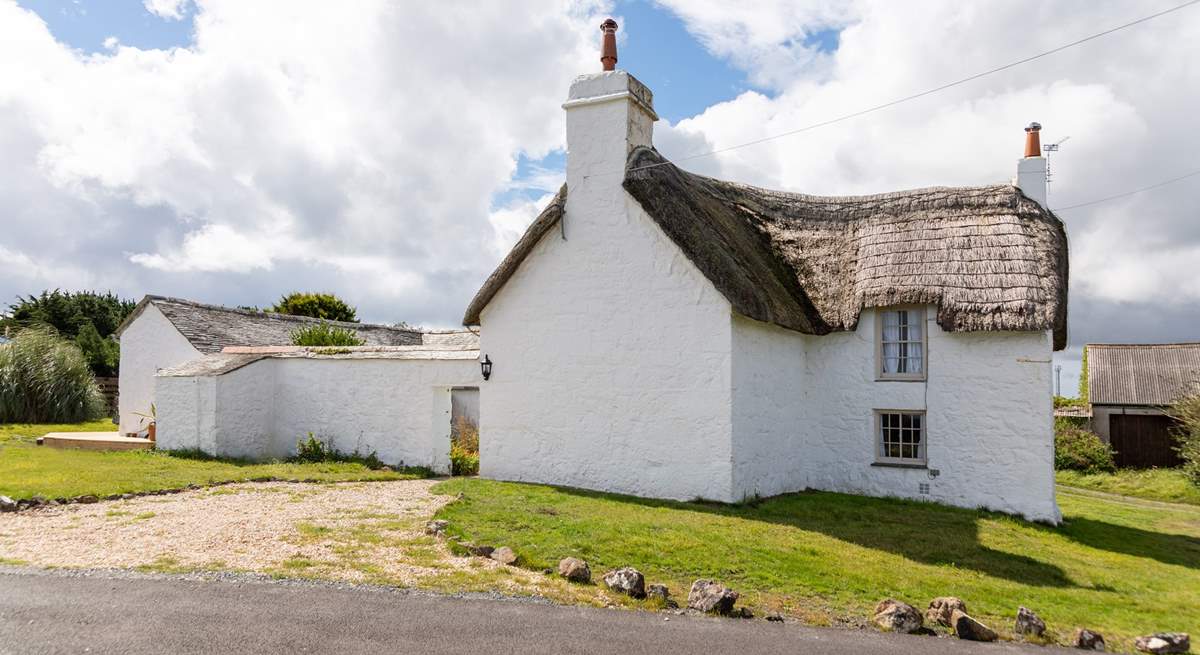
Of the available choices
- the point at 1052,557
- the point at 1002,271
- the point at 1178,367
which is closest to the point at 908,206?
the point at 1002,271

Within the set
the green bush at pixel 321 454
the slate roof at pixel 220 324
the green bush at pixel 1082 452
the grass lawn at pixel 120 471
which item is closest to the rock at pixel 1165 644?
the grass lawn at pixel 120 471

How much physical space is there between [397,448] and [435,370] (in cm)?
186

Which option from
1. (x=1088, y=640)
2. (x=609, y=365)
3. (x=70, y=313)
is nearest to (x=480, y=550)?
(x=609, y=365)

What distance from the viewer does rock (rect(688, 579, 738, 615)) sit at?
7180mm

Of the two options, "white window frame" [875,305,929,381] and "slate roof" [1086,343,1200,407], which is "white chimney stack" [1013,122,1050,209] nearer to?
"white window frame" [875,305,929,381]

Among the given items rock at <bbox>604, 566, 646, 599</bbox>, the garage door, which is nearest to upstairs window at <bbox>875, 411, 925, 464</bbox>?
rock at <bbox>604, 566, 646, 599</bbox>

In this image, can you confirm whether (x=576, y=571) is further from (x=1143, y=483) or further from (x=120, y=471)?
(x=1143, y=483)

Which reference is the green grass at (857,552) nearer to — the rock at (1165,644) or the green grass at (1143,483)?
the rock at (1165,644)

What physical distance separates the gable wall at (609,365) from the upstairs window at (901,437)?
455 centimetres

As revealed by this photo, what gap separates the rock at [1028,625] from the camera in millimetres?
7074

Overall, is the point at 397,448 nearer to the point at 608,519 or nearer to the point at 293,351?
the point at 293,351

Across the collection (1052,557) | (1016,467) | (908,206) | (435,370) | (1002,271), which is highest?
(908,206)

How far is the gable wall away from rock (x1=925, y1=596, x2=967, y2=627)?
5.08m

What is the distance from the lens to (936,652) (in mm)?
6512
